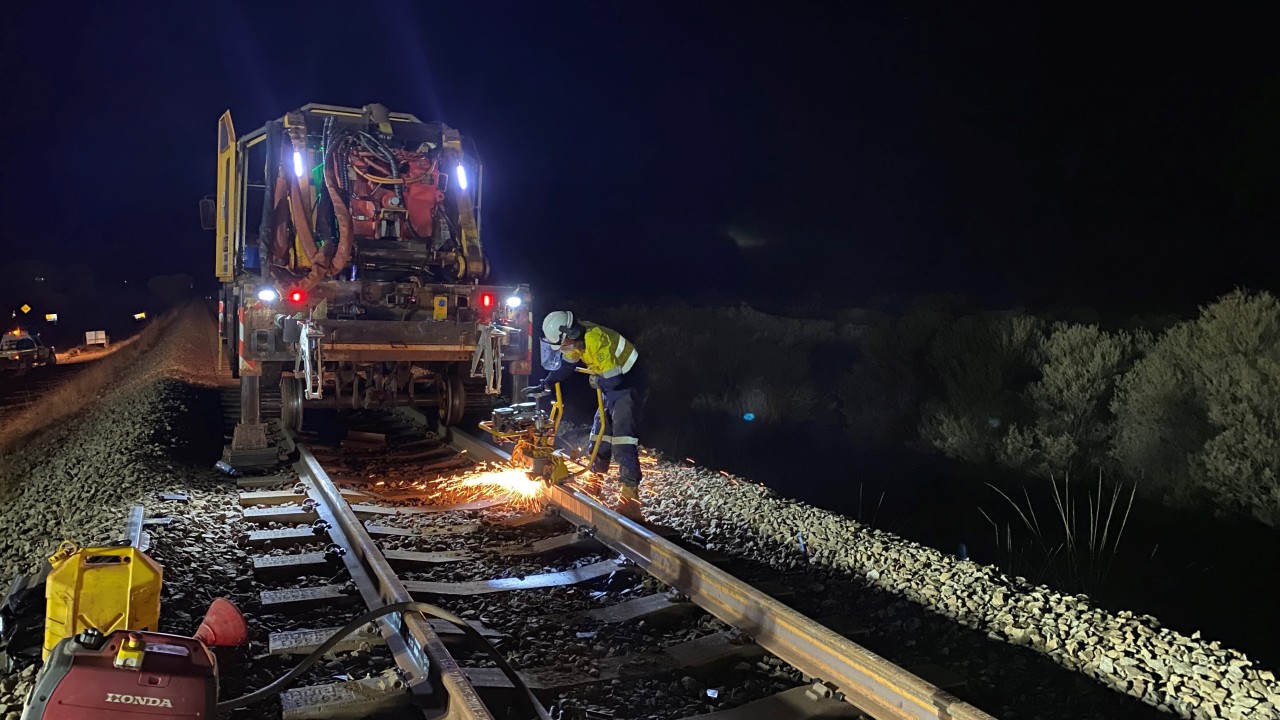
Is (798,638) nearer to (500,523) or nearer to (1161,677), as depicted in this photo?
(1161,677)

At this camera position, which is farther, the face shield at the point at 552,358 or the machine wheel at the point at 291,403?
the machine wheel at the point at 291,403

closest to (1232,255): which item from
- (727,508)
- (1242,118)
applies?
(1242,118)

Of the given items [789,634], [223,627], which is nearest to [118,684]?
[223,627]

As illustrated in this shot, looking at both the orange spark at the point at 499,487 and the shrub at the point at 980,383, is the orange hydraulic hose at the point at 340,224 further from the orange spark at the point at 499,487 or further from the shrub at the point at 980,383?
the shrub at the point at 980,383

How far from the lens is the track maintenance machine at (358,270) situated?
8922mm

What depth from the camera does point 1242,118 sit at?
91.8 ft

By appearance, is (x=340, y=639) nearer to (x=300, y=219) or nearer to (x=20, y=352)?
(x=300, y=219)

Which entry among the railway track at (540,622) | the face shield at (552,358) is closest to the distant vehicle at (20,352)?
the railway track at (540,622)

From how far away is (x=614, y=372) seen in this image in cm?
705

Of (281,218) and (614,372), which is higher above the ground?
(281,218)

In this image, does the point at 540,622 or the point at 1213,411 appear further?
the point at 1213,411

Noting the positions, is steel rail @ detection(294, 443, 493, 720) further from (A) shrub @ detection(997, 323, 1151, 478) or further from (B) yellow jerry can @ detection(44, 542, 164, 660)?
(A) shrub @ detection(997, 323, 1151, 478)

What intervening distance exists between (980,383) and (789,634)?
30.0ft

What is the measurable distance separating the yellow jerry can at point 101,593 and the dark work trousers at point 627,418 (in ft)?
12.4
